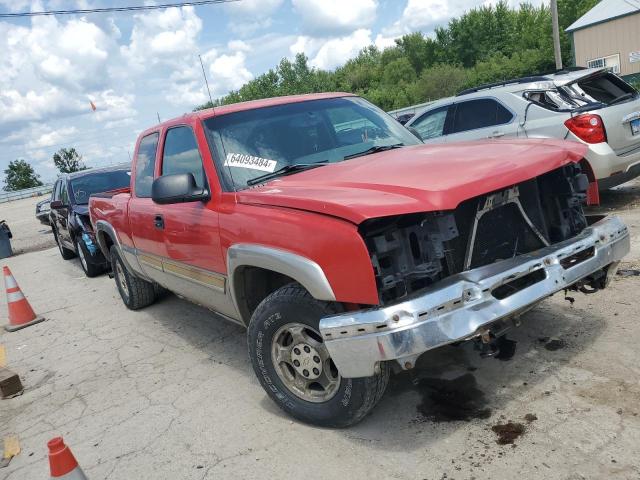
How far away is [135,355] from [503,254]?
3.57 m

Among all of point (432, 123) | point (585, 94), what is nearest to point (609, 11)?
point (432, 123)

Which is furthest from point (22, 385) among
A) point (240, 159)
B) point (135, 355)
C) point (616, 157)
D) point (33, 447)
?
point (616, 157)

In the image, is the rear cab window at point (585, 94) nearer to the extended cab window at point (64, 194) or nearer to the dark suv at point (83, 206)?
the dark suv at point (83, 206)

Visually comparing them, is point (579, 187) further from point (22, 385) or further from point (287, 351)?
point (22, 385)

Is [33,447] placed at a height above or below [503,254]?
below

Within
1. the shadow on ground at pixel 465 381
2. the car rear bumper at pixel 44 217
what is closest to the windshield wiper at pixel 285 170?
the shadow on ground at pixel 465 381

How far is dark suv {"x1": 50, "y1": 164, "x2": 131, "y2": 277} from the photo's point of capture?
9.02 metres

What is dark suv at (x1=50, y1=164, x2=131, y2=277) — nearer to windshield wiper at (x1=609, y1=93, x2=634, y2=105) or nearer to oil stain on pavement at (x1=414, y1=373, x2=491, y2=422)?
oil stain on pavement at (x1=414, y1=373, x2=491, y2=422)

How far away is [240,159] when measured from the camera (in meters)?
3.74

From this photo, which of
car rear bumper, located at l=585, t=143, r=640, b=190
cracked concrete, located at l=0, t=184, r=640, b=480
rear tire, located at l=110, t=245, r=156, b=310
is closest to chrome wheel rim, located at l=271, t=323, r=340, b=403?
cracked concrete, located at l=0, t=184, r=640, b=480

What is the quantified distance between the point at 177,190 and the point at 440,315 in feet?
6.49

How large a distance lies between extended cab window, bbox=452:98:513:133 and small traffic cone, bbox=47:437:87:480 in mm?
6612

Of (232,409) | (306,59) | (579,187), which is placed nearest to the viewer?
(579,187)

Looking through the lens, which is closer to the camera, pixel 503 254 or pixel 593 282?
pixel 503 254
